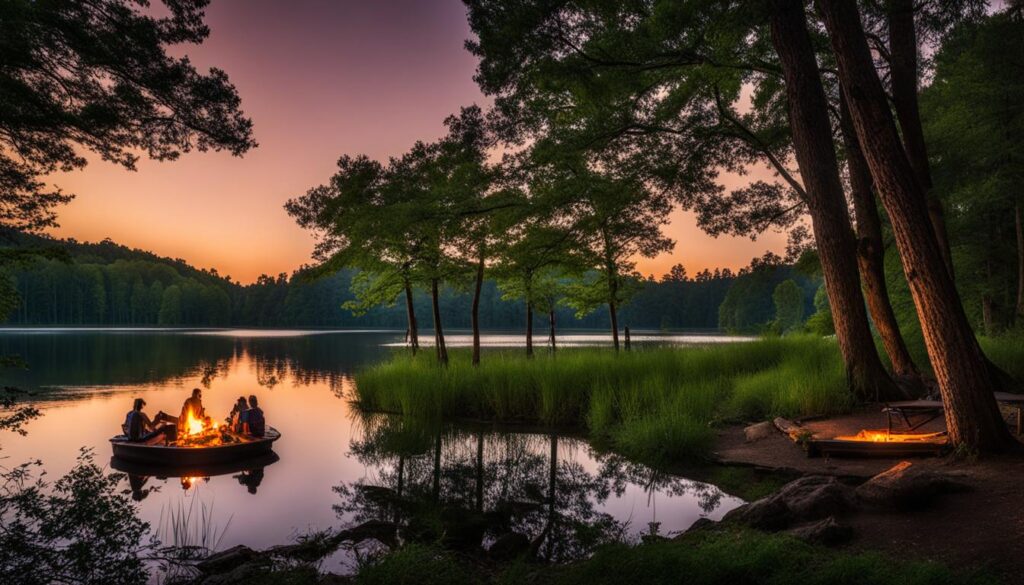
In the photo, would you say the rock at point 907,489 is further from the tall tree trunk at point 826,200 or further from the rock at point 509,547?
the tall tree trunk at point 826,200

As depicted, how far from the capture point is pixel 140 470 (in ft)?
36.7

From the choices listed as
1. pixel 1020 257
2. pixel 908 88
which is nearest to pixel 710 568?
pixel 908 88

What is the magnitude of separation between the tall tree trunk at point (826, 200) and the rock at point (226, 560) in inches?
427

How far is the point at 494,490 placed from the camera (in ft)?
31.3

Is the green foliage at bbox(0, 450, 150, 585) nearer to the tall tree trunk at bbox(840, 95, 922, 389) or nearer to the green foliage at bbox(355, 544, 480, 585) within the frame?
the green foliage at bbox(355, 544, 480, 585)

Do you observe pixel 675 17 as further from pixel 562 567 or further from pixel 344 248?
pixel 344 248

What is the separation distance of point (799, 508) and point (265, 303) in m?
135

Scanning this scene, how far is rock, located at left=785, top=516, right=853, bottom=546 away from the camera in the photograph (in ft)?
16.0

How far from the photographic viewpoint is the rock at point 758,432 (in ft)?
34.7

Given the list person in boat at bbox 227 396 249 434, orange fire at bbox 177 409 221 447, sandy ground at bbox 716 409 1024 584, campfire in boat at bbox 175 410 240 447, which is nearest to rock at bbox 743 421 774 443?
sandy ground at bbox 716 409 1024 584

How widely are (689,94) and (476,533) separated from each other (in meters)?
11.4

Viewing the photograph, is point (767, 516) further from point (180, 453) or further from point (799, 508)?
point (180, 453)

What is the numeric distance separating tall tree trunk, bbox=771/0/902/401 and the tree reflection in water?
4.79m

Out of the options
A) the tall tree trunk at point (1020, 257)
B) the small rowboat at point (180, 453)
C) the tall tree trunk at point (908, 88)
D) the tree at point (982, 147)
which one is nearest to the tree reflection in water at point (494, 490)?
the small rowboat at point (180, 453)
